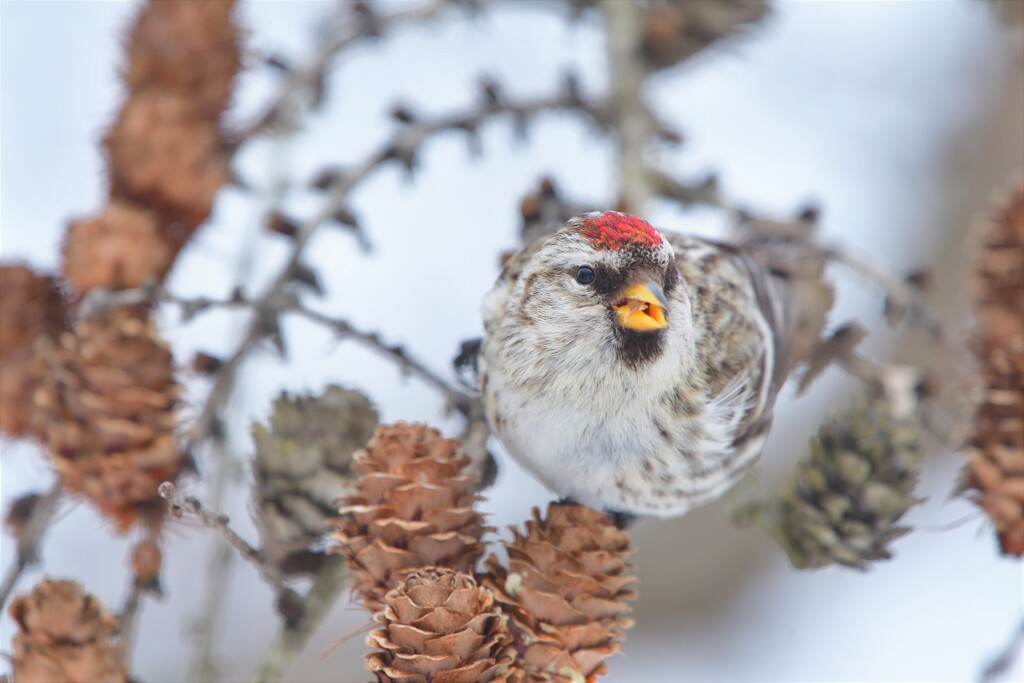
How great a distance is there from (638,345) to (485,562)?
1.04 ft

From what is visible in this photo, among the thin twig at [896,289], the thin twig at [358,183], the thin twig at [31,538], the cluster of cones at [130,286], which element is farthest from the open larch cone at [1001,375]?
the thin twig at [31,538]

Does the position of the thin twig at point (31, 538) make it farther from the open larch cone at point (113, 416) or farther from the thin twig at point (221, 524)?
the thin twig at point (221, 524)

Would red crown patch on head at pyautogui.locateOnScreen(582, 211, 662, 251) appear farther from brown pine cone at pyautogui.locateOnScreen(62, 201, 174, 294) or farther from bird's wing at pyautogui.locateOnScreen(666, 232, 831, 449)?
brown pine cone at pyautogui.locateOnScreen(62, 201, 174, 294)

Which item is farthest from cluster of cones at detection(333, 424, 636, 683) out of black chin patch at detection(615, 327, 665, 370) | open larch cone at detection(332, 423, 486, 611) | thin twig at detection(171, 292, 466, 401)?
black chin patch at detection(615, 327, 665, 370)

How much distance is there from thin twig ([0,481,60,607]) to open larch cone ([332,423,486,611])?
311 mm

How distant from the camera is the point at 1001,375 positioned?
1.02m

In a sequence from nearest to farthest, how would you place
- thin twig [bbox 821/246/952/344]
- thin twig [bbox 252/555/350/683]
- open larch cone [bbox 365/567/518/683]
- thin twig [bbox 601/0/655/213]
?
open larch cone [bbox 365/567/518/683]
thin twig [bbox 252/555/350/683]
thin twig [bbox 821/246/952/344]
thin twig [bbox 601/0/655/213]

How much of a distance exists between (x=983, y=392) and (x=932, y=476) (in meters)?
1.52

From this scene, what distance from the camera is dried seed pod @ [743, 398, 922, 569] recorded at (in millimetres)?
987

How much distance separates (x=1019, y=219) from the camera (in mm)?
1146

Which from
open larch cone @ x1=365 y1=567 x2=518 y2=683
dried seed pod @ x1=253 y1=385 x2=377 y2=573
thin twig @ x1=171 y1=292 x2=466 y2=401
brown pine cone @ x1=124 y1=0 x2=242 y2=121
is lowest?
open larch cone @ x1=365 y1=567 x2=518 y2=683

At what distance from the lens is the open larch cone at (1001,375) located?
0.96m

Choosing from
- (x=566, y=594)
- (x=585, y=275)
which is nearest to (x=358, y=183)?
(x=585, y=275)

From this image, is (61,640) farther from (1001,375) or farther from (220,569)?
(1001,375)
